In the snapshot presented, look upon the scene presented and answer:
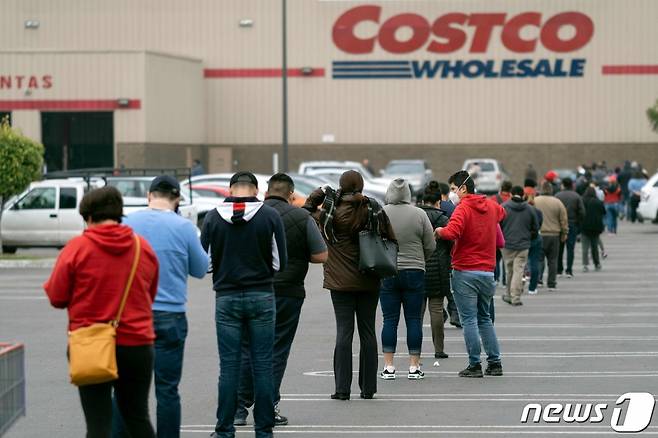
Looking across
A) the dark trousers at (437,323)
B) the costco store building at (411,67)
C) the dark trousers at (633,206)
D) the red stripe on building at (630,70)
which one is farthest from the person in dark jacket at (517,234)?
the red stripe on building at (630,70)

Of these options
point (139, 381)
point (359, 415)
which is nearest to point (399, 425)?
point (359, 415)

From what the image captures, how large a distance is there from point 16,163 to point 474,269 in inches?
714

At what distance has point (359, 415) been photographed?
1073cm

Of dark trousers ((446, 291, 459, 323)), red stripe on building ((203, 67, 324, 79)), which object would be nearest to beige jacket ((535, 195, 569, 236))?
dark trousers ((446, 291, 459, 323))

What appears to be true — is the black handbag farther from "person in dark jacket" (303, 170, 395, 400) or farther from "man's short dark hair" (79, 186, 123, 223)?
"man's short dark hair" (79, 186, 123, 223)

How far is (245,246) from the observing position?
941 cm

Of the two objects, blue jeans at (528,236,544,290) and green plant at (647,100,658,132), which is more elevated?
green plant at (647,100,658,132)

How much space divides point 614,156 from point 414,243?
150 ft

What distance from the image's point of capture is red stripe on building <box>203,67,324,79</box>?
5662cm

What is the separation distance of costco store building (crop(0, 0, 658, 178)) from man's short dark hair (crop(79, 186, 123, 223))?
4872 centimetres

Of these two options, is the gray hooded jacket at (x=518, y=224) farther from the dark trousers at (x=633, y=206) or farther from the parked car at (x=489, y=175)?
the parked car at (x=489, y=175)

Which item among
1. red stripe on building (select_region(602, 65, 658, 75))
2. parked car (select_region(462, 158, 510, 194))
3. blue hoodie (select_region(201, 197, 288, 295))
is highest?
red stripe on building (select_region(602, 65, 658, 75))

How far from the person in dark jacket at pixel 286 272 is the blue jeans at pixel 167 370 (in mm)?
2043

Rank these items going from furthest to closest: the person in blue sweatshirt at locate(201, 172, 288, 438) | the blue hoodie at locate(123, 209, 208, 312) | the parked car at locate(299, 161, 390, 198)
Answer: the parked car at locate(299, 161, 390, 198), the person in blue sweatshirt at locate(201, 172, 288, 438), the blue hoodie at locate(123, 209, 208, 312)
